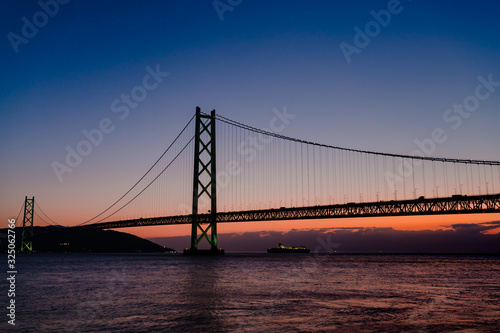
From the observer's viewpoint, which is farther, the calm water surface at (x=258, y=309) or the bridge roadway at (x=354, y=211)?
the bridge roadway at (x=354, y=211)

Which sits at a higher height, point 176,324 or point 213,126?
point 213,126

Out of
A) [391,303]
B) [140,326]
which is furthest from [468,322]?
[140,326]

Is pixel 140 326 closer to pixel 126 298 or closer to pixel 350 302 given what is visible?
pixel 126 298

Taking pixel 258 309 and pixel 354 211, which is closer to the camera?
pixel 258 309

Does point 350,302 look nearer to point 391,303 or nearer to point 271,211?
point 391,303

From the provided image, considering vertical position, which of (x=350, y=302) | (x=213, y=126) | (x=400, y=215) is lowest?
(x=350, y=302)

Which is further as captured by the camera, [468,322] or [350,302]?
[350,302]

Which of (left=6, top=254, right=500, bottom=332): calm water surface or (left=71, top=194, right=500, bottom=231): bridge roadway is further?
(left=71, top=194, right=500, bottom=231): bridge roadway

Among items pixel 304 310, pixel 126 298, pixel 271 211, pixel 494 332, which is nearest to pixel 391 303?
pixel 304 310

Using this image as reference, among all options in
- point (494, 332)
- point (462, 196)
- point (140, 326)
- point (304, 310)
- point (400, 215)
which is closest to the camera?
point (494, 332)

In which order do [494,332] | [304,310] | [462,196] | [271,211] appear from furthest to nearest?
[271,211] < [462,196] < [304,310] < [494,332]
